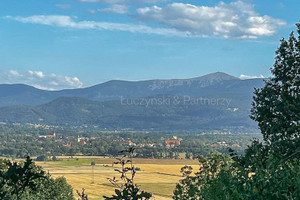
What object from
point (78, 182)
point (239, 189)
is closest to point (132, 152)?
point (239, 189)

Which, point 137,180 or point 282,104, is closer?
point 282,104

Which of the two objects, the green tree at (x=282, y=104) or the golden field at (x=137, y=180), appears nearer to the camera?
the green tree at (x=282, y=104)

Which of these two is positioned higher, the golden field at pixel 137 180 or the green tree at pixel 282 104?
the green tree at pixel 282 104

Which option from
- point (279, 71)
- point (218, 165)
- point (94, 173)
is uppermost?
point (279, 71)

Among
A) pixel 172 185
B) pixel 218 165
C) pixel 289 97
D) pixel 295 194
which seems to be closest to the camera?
pixel 295 194

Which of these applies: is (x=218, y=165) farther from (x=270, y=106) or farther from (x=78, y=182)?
(x=78, y=182)

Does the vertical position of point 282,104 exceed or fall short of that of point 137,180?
it exceeds it

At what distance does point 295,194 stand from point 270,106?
57.5 feet

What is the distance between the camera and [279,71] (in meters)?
28.1

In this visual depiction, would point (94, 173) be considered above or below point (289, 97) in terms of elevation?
below

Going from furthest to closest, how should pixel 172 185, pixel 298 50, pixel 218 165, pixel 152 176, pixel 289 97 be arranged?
pixel 152 176 → pixel 172 185 → pixel 218 165 → pixel 298 50 → pixel 289 97

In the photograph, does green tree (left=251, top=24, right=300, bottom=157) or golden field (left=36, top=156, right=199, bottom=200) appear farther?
golden field (left=36, top=156, right=199, bottom=200)

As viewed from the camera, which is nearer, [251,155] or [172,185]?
[251,155]

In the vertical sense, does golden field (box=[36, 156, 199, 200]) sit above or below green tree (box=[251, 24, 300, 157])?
below
